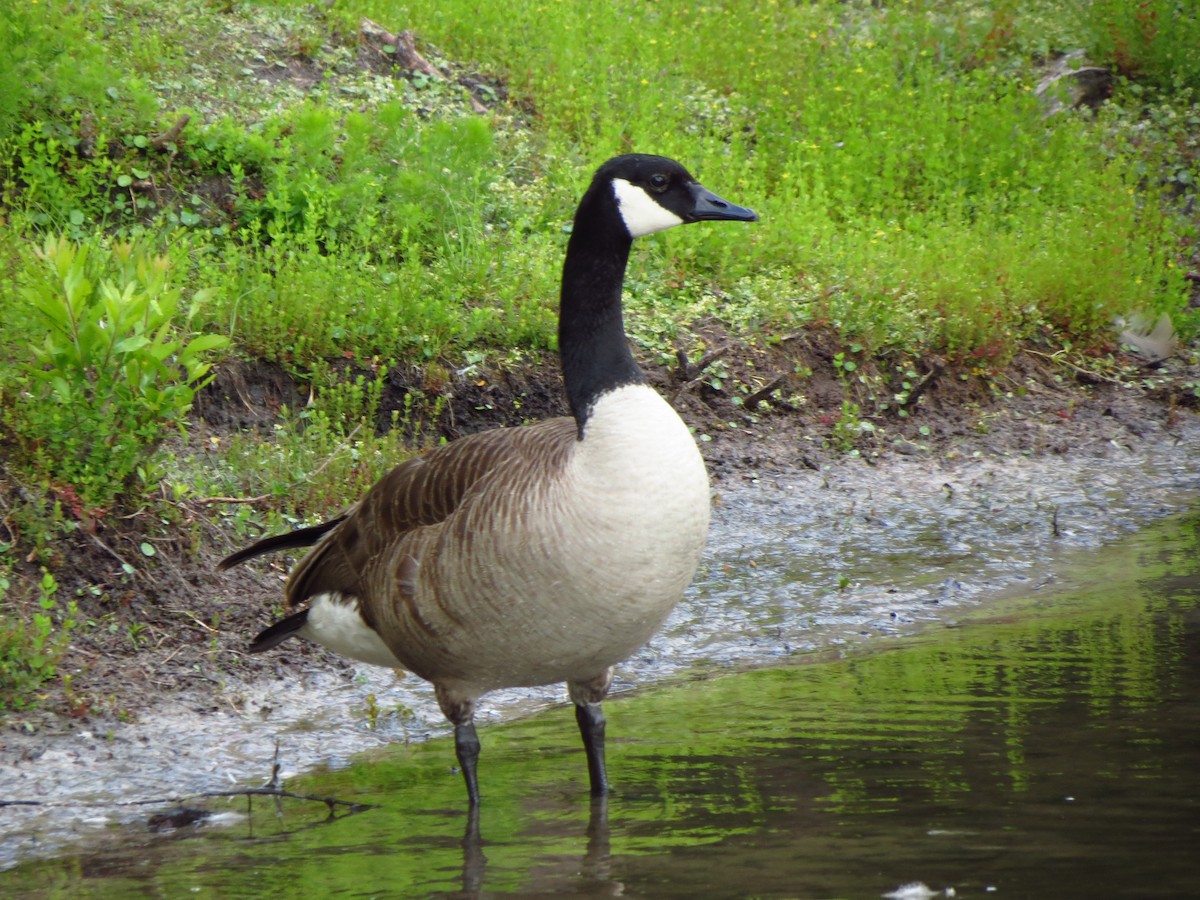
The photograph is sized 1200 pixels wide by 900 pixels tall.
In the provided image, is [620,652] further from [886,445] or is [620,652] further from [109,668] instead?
[886,445]

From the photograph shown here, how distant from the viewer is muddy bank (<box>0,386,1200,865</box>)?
15.4 ft

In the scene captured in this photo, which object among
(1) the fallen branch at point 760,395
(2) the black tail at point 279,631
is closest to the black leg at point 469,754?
(2) the black tail at point 279,631

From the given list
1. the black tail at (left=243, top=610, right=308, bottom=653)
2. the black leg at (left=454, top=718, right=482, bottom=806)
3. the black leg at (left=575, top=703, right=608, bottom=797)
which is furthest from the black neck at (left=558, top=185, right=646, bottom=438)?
the black tail at (left=243, top=610, right=308, bottom=653)

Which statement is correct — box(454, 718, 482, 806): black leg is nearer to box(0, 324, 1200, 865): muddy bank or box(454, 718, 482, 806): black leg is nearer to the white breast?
the white breast

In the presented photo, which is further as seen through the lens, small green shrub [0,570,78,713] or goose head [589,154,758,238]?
small green shrub [0,570,78,713]

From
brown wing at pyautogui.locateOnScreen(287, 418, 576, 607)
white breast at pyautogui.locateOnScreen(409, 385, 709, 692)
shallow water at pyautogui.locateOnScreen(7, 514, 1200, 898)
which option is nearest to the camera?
shallow water at pyautogui.locateOnScreen(7, 514, 1200, 898)

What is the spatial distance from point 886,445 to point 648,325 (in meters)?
1.55

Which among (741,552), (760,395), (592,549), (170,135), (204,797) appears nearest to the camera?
(592,549)

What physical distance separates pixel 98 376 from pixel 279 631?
126 cm

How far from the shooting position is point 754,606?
6348 millimetres

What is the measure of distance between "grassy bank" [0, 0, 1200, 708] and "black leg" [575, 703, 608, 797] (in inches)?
70.7

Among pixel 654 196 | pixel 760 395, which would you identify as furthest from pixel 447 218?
pixel 654 196

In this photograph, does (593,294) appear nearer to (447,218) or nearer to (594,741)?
(594,741)

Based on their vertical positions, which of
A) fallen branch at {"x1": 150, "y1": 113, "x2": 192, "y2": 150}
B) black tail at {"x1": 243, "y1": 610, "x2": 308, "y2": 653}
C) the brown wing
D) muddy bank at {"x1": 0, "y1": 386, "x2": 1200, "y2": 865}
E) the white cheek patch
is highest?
the white cheek patch
